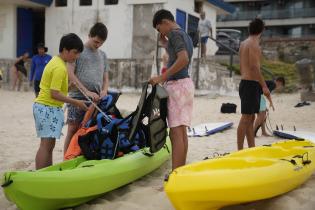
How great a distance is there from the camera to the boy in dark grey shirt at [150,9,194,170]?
3670 mm

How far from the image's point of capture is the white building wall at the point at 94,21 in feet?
51.2

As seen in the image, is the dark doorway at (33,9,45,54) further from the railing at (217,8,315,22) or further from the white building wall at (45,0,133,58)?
the railing at (217,8,315,22)

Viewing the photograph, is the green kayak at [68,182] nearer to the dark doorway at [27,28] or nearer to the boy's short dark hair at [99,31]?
the boy's short dark hair at [99,31]

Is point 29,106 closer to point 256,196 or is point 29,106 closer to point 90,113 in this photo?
point 90,113

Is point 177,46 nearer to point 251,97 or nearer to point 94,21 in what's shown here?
point 251,97

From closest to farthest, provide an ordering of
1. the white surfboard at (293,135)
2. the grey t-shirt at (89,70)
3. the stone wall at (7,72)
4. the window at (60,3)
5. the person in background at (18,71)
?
the grey t-shirt at (89,70)
the white surfboard at (293,135)
the person in background at (18,71)
the stone wall at (7,72)
the window at (60,3)

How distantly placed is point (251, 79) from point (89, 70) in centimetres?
181

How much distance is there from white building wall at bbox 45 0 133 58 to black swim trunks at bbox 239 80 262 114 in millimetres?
11416

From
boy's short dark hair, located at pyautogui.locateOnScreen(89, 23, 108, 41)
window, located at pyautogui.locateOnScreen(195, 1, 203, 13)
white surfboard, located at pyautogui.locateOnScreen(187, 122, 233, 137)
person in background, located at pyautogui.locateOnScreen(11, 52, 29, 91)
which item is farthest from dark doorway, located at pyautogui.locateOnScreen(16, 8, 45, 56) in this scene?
Answer: boy's short dark hair, located at pyautogui.locateOnScreen(89, 23, 108, 41)

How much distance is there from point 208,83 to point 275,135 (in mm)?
7108

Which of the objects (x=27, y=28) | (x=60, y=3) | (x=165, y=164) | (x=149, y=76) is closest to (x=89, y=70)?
(x=165, y=164)

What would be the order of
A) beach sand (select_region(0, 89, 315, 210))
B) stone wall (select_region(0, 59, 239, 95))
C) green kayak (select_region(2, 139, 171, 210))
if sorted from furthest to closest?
1. stone wall (select_region(0, 59, 239, 95))
2. beach sand (select_region(0, 89, 315, 210))
3. green kayak (select_region(2, 139, 171, 210))

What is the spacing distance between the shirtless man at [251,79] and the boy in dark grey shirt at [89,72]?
160cm

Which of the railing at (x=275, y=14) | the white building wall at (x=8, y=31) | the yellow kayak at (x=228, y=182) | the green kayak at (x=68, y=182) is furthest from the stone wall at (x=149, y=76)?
the railing at (x=275, y=14)
